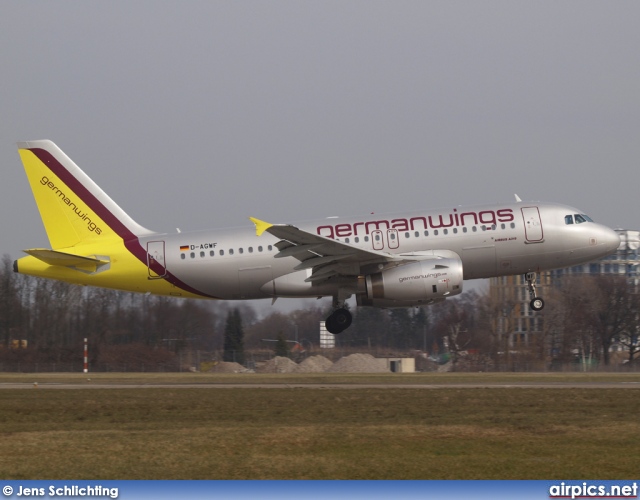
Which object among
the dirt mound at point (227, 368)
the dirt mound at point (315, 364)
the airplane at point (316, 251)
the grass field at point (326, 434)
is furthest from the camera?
the dirt mound at point (315, 364)

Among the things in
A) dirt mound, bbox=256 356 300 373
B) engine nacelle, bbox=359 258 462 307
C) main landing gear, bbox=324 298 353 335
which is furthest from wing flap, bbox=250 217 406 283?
dirt mound, bbox=256 356 300 373

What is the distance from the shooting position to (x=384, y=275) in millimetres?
33812

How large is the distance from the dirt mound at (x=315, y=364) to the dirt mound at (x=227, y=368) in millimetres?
3497

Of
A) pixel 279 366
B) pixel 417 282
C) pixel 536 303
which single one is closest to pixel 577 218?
pixel 536 303

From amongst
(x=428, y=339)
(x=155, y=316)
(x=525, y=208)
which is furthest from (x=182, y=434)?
(x=428, y=339)

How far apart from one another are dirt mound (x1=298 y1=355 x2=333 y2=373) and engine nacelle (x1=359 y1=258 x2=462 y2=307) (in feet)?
71.4

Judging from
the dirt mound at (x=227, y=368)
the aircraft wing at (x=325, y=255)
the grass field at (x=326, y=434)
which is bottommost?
the grass field at (x=326, y=434)

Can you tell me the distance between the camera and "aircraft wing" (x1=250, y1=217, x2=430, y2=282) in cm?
3259

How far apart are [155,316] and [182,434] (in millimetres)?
40031

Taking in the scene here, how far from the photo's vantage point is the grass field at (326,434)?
49.8 feet

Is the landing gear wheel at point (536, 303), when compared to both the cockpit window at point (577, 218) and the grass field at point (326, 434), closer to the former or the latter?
the cockpit window at point (577, 218)

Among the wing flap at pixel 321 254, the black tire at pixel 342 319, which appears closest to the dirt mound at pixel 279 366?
the black tire at pixel 342 319

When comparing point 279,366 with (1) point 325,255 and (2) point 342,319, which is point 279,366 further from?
(1) point 325,255

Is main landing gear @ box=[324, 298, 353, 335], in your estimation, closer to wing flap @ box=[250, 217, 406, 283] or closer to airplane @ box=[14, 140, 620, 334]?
airplane @ box=[14, 140, 620, 334]
